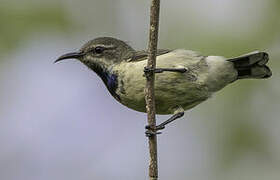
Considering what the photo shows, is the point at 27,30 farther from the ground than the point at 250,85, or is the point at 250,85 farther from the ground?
the point at 27,30

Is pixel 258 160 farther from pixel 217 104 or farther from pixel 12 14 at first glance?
pixel 12 14

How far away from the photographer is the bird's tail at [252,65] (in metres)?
6.38

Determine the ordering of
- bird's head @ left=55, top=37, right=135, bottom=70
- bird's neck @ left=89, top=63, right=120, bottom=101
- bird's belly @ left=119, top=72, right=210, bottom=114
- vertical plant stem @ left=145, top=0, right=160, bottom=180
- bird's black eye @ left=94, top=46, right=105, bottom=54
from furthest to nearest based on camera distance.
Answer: bird's black eye @ left=94, top=46, right=105, bottom=54 → bird's head @ left=55, top=37, right=135, bottom=70 → bird's neck @ left=89, top=63, right=120, bottom=101 → bird's belly @ left=119, top=72, right=210, bottom=114 → vertical plant stem @ left=145, top=0, right=160, bottom=180

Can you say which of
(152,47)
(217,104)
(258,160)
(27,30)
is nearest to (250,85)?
(217,104)

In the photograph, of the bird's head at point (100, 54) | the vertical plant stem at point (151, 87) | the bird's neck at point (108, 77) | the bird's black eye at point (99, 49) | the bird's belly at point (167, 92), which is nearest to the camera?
the vertical plant stem at point (151, 87)

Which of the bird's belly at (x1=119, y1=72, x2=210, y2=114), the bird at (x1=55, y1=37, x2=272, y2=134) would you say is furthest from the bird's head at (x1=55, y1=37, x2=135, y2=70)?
the bird's belly at (x1=119, y1=72, x2=210, y2=114)

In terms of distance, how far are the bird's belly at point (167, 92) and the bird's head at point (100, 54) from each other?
0.50 meters

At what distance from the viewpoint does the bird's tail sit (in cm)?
638

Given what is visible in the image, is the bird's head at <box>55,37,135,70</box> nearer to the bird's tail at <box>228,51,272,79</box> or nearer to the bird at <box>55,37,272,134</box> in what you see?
the bird at <box>55,37,272,134</box>

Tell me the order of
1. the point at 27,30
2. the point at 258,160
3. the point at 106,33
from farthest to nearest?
1. the point at 106,33
2. the point at 27,30
3. the point at 258,160

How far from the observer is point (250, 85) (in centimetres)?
727

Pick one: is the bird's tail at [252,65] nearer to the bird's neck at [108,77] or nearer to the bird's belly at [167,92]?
the bird's belly at [167,92]

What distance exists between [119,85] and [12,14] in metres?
2.12

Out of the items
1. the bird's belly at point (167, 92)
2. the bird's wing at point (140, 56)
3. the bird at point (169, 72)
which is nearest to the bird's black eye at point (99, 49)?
the bird at point (169, 72)
